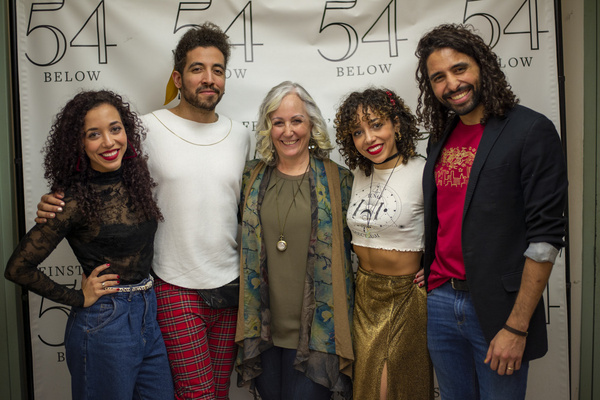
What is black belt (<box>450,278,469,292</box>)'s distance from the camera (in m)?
1.67

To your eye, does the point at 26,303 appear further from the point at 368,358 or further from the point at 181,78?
the point at 368,358

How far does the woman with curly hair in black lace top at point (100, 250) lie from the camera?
1.71m

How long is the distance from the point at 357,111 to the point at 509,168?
2.35 feet

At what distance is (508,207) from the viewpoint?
5.07ft

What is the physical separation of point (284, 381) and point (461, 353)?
0.79m

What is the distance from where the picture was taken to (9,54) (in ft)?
8.30

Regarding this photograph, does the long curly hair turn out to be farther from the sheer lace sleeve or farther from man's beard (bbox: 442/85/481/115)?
the sheer lace sleeve

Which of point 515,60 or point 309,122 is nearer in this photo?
point 309,122

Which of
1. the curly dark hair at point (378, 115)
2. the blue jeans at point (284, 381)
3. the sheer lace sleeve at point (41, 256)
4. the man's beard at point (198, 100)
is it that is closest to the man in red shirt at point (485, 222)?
the curly dark hair at point (378, 115)

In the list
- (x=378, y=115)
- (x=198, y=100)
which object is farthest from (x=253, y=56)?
(x=378, y=115)

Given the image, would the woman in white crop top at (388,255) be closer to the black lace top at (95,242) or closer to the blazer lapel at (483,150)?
the blazer lapel at (483,150)

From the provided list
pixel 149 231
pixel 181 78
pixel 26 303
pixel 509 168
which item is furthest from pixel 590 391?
pixel 26 303

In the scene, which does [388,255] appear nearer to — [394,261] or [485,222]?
[394,261]

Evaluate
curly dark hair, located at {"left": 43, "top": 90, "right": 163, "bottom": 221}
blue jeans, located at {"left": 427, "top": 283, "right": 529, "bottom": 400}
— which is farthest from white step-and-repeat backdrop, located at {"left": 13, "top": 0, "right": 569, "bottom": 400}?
blue jeans, located at {"left": 427, "top": 283, "right": 529, "bottom": 400}
